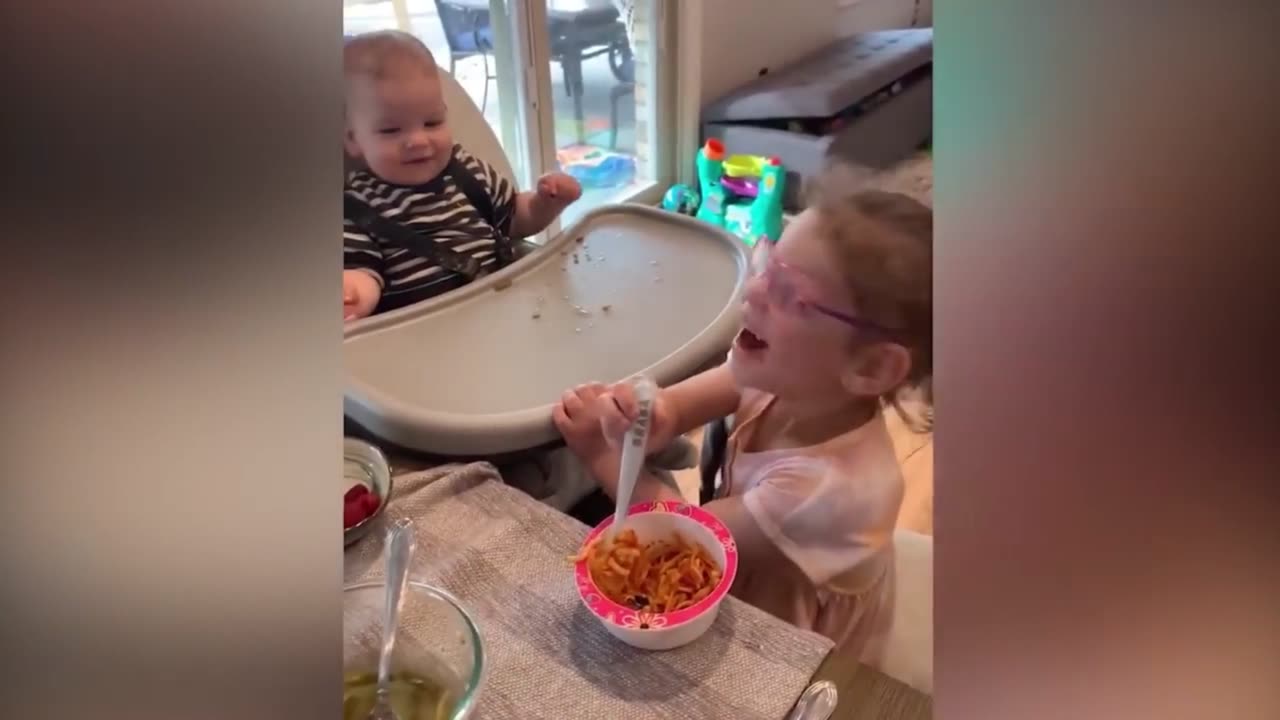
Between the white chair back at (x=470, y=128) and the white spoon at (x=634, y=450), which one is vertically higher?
the white chair back at (x=470, y=128)

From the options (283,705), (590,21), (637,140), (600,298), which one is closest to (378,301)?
(600,298)

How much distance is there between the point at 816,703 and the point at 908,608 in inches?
17.4

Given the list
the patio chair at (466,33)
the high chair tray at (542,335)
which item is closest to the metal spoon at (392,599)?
the high chair tray at (542,335)

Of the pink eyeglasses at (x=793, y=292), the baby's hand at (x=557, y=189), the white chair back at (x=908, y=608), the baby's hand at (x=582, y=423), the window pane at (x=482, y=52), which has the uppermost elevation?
the window pane at (x=482, y=52)

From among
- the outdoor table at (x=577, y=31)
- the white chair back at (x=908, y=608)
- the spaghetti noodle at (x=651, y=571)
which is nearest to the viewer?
the spaghetti noodle at (x=651, y=571)

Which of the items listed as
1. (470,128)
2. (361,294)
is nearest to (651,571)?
(361,294)

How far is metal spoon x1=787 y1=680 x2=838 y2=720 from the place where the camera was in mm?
495

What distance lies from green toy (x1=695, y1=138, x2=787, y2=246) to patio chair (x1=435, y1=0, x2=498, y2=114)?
688 mm

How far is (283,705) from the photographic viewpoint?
0.15m

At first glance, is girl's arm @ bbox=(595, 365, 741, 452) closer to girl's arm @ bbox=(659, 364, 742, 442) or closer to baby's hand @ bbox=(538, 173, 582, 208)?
girl's arm @ bbox=(659, 364, 742, 442)

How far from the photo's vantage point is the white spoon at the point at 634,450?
676 mm

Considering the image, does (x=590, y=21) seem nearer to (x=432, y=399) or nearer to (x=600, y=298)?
(x=600, y=298)

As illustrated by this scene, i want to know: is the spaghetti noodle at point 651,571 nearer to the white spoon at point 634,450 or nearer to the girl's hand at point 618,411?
the white spoon at point 634,450

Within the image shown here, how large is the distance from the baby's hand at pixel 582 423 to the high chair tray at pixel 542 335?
0.05ft
